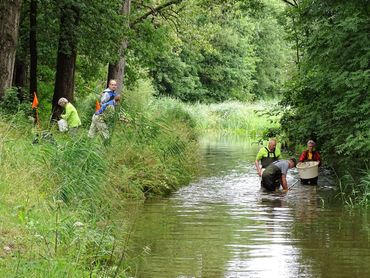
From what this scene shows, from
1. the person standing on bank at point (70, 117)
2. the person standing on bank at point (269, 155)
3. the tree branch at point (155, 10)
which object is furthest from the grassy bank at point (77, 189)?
the tree branch at point (155, 10)

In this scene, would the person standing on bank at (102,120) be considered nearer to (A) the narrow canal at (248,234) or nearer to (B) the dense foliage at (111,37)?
(A) the narrow canal at (248,234)

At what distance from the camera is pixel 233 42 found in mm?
70062

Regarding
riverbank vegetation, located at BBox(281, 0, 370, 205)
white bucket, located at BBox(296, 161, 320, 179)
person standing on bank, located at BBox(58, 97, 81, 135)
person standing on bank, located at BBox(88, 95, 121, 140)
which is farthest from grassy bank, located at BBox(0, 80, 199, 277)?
riverbank vegetation, located at BBox(281, 0, 370, 205)

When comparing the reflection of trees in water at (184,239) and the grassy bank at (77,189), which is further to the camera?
the reflection of trees in water at (184,239)

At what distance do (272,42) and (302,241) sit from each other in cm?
7301

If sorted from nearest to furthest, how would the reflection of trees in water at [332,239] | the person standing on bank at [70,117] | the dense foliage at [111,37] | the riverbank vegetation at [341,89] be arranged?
the reflection of trees in water at [332,239], the riverbank vegetation at [341,89], the person standing on bank at [70,117], the dense foliage at [111,37]

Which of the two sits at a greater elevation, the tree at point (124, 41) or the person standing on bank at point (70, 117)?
the tree at point (124, 41)

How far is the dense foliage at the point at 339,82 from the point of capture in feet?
57.1

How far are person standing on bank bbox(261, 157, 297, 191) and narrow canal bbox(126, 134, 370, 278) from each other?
0.36 metres

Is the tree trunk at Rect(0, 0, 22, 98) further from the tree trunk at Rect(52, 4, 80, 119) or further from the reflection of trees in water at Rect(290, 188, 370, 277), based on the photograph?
the reflection of trees in water at Rect(290, 188, 370, 277)

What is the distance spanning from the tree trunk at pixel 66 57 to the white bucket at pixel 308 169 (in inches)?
295

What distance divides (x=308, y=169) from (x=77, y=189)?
30.7ft

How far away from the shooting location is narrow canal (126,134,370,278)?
1020 centimetres

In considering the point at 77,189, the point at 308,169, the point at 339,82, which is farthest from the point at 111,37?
the point at 77,189
